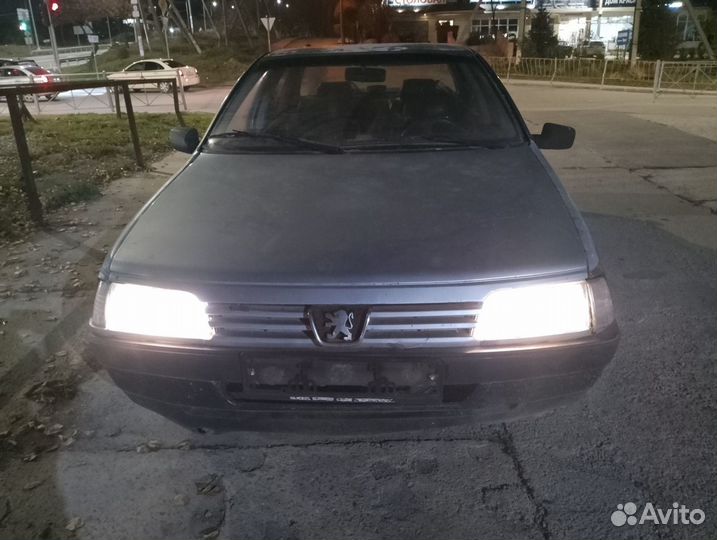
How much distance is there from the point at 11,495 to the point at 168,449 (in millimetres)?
583

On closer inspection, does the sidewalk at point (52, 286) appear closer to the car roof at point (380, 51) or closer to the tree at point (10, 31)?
the car roof at point (380, 51)

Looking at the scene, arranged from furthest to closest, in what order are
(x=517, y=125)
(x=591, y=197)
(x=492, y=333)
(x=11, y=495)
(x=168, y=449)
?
(x=591, y=197)
(x=517, y=125)
(x=168, y=449)
(x=11, y=495)
(x=492, y=333)

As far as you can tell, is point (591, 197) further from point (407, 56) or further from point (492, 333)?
point (492, 333)

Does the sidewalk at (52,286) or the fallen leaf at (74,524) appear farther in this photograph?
the sidewalk at (52,286)

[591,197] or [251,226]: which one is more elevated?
[251,226]

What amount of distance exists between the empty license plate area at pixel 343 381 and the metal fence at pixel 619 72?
17.3 m

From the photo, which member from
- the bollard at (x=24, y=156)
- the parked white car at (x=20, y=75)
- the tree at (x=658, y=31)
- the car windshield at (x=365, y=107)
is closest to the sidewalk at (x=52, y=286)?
the bollard at (x=24, y=156)

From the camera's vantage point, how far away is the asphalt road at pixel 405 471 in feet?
6.91

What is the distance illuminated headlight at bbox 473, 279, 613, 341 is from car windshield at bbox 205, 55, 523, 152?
1.24 meters

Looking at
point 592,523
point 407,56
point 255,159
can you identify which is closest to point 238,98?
point 255,159

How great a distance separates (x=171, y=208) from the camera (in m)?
2.55

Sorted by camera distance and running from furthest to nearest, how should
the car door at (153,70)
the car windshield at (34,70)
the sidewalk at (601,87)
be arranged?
1. the car door at (153,70)
2. the car windshield at (34,70)
3. the sidewalk at (601,87)

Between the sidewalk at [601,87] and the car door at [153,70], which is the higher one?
the car door at [153,70]

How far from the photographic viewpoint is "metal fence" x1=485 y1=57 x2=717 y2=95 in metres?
17.4
